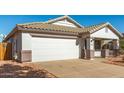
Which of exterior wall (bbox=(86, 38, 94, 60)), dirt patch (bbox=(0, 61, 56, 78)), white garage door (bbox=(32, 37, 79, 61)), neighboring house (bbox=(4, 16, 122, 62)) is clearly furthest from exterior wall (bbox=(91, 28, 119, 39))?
dirt patch (bbox=(0, 61, 56, 78))

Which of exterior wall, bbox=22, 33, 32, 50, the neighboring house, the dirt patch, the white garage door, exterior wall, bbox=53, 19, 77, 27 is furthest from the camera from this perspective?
exterior wall, bbox=53, 19, 77, 27

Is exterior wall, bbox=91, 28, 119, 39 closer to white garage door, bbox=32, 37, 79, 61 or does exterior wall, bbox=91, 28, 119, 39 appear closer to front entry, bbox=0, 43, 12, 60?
white garage door, bbox=32, 37, 79, 61

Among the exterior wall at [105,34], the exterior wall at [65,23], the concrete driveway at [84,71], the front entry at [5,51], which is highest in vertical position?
the exterior wall at [65,23]

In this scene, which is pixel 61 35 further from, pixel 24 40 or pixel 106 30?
pixel 106 30

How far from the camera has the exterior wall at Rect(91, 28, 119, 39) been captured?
61.1ft

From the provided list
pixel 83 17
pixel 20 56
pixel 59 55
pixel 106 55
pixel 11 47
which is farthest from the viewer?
pixel 83 17

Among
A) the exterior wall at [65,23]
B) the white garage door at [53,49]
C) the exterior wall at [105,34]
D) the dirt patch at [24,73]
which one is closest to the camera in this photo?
the dirt patch at [24,73]

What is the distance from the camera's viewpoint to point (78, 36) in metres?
18.0

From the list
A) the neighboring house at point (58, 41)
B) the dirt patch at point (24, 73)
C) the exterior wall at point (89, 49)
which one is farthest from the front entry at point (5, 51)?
the exterior wall at point (89, 49)

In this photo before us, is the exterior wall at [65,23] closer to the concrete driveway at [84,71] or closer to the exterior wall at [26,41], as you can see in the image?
the exterior wall at [26,41]

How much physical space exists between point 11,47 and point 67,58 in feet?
19.8

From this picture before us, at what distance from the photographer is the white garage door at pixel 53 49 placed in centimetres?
1504

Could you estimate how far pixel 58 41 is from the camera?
16.4 meters

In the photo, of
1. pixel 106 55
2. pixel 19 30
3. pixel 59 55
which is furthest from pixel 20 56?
pixel 106 55
